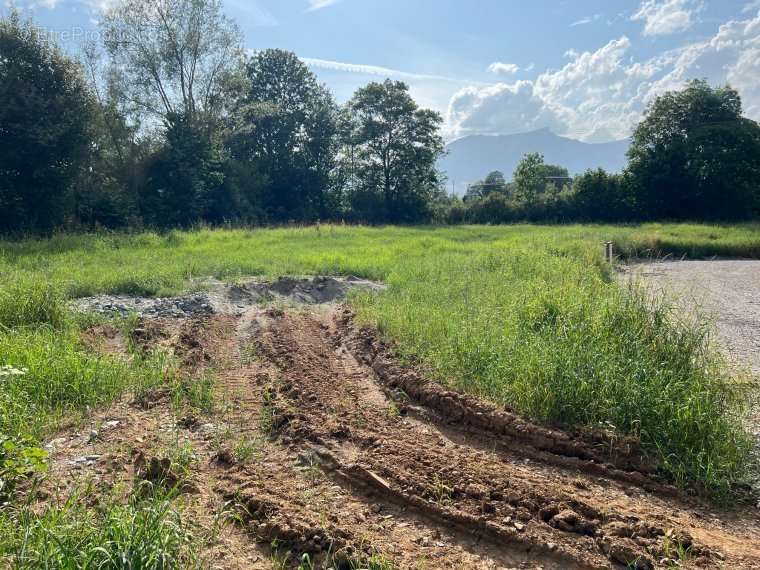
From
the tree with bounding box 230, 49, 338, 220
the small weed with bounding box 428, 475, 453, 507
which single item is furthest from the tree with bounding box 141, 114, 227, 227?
the small weed with bounding box 428, 475, 453, 507

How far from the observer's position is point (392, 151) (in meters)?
41.5

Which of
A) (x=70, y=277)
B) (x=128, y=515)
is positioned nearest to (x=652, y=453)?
(x=128, y=515)

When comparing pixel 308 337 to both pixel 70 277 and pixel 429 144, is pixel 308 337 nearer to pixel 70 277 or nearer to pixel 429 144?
pixel 70 277

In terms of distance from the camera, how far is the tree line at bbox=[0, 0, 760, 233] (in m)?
18.8

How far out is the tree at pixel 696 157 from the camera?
31.7 m

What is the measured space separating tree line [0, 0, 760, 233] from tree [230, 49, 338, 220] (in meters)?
0.11

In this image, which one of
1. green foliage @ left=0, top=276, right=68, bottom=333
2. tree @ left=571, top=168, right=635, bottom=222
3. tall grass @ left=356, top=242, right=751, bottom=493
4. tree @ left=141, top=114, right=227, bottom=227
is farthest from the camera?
tree @ left=571, top=168, right=635, bottom=222

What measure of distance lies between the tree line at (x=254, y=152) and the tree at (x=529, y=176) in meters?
0.17

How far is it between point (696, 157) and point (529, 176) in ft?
38.8

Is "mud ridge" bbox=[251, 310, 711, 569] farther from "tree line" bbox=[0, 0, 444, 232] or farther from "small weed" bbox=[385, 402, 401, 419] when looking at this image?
"tree line" bbox=[0, 0, 444, 232]

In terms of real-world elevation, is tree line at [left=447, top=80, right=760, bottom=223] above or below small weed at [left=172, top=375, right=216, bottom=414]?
above

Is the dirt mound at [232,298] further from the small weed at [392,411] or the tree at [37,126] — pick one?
the tree at [37,126]

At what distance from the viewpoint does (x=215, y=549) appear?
2721 mm

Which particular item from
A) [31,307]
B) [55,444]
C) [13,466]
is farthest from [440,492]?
[31,307]
